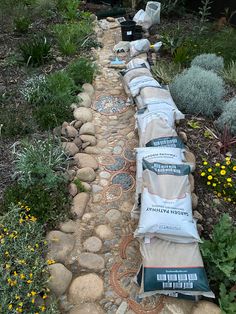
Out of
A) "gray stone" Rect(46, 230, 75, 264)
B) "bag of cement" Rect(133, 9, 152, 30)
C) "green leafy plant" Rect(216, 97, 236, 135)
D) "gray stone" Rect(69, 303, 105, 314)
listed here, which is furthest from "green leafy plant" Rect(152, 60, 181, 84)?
"gray stone" Rect(69, 303, 105, 314)

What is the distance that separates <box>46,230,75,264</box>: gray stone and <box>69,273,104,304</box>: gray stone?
257 mm

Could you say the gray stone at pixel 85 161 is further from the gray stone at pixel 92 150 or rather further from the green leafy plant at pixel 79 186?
the green leafy plant at pixel 79 186

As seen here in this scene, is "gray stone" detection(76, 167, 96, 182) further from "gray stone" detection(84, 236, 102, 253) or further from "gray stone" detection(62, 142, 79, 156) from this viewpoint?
"gray stone" detection(84, 236, 102, 253)

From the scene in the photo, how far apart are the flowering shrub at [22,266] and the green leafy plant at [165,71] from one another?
3.00 m

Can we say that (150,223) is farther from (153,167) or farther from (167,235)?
Answer: (153,167)

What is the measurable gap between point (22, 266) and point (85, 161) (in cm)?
149

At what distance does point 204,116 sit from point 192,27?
3257 mm

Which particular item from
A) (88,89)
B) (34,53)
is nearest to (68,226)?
(88,89)

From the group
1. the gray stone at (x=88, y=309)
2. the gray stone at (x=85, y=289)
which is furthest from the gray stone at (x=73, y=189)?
the gray stone at (x=88, y=309)

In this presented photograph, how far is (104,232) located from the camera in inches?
125

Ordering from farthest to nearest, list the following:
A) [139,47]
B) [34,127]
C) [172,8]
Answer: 1. [172,8]
2. [139,47]
3. [34,127]

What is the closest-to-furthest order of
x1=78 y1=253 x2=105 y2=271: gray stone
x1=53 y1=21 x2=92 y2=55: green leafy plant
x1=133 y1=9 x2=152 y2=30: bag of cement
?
x1=78 y1=253 x2=105 y2=271: gray stone → x1=53 y1=21 x2=92 y2=55: green leafy plant → x1=133 y1=9 x2=152 y2=30: bag of cement

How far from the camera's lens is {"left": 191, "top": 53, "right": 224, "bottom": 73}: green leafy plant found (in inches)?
201

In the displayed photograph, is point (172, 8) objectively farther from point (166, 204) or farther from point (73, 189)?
point (166, 204)
